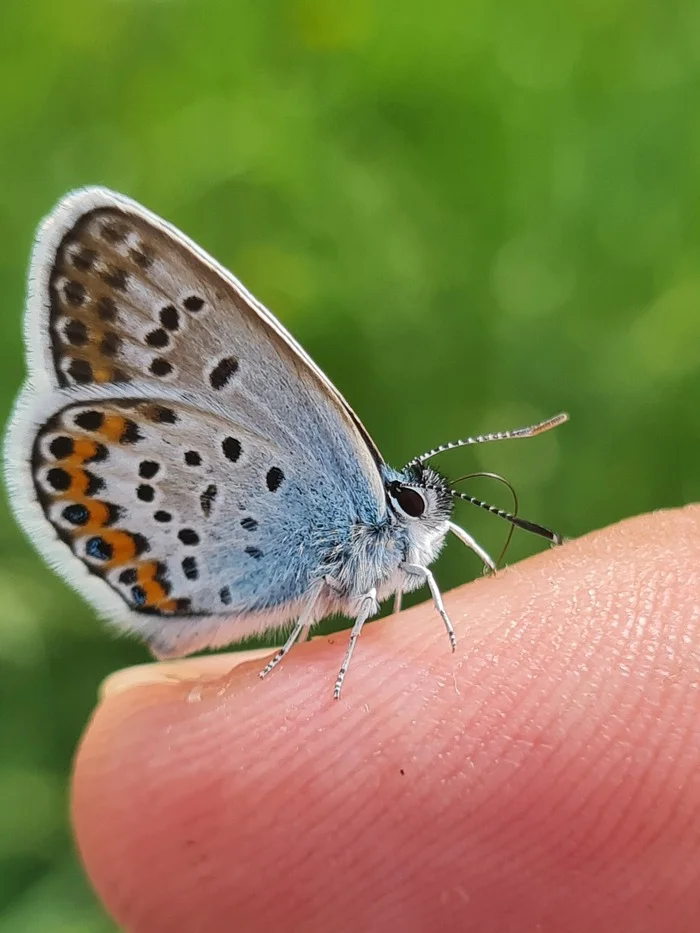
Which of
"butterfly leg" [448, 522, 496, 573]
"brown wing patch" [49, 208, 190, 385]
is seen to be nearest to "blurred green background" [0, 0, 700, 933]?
"butterfly leg" [448, 522, 496, 573]

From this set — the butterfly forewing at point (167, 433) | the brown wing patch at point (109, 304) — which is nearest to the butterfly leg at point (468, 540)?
the butterfly forewing at point (167, 433)

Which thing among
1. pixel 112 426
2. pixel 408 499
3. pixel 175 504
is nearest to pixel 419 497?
pixel 408 499

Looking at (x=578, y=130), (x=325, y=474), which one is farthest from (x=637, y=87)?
(x=325, y=474)

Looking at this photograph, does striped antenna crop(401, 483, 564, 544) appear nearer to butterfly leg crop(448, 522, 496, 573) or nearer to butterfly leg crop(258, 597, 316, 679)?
butterfly leg crop(448, 522, 496, 573)

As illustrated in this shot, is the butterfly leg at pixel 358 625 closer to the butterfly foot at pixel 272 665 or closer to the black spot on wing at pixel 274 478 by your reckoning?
the butterfly foot at pixel 272 665

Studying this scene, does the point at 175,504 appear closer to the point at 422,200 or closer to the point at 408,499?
the point at 408,499

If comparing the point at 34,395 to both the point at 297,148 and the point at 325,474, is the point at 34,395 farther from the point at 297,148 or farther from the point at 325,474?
the point at 297,148
